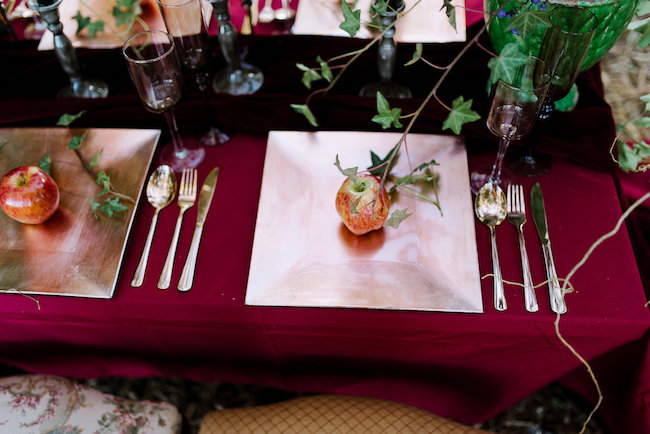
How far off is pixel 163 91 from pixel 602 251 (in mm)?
749

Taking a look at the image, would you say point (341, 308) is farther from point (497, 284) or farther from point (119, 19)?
point (119, 19)

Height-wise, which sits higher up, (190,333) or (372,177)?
(372,177)

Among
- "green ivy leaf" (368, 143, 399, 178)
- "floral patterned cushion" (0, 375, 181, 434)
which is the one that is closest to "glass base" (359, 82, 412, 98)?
"green ivy leaf" (368, 143, 399, 178)

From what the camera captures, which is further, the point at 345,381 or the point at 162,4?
the point at 345,381

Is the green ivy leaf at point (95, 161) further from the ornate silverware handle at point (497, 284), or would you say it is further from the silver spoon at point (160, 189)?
the ornate silverware handle at point (497, 284)

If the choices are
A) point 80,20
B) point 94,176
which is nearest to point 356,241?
point 94,176

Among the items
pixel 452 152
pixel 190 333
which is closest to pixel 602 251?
pixel 452 152

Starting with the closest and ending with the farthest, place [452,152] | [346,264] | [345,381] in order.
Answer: [346,264], [452,152], [345,381]

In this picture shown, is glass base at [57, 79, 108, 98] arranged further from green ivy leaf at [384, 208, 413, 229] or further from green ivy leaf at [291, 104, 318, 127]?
green ivy leaf at [384, 208, 413, 229]

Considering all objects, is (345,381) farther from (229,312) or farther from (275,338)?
(229,312)

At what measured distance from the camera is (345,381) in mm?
1042

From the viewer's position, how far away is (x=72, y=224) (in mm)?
857

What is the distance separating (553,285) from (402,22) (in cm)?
66

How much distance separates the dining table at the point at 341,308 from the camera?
0.78 metres
